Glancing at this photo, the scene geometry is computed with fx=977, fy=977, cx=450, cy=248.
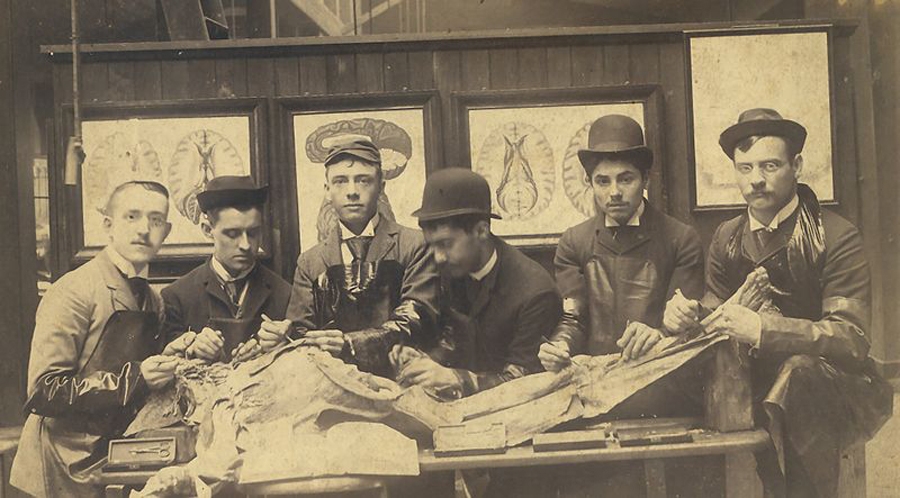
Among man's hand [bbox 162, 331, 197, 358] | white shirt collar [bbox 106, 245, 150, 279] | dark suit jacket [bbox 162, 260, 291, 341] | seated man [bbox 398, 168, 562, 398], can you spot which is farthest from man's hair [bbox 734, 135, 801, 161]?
white shirt collar [bbox 106, 245, 150, 279]

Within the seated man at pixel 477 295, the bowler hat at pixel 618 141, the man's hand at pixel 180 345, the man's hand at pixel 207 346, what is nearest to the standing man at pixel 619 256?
the bowler hat at pixel 618 141

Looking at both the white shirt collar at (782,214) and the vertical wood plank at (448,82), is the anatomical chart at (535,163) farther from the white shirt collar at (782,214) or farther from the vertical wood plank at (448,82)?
the white shirt collar at (782,214)

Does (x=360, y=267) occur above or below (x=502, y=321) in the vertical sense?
above

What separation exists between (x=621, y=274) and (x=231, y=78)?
1.67 meters

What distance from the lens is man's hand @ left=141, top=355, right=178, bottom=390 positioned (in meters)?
3.68

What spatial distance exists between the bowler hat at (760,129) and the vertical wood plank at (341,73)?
4.69ft

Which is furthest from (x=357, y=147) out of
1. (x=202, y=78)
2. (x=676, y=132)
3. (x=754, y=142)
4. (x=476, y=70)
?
(x=754, y=142)

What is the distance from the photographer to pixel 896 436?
378 centimetres

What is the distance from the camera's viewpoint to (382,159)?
12.2 feet

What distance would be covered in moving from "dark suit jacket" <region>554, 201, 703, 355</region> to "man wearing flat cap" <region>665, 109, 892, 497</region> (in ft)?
0.23

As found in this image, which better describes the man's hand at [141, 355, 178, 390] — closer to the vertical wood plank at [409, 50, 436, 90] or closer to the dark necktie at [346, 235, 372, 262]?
the dark necktie at [346, 235, 372, 262]

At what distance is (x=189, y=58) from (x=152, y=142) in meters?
0.35

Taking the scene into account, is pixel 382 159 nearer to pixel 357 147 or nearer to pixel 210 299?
pixel 357 147

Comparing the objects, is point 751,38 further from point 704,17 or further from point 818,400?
point 818,400
